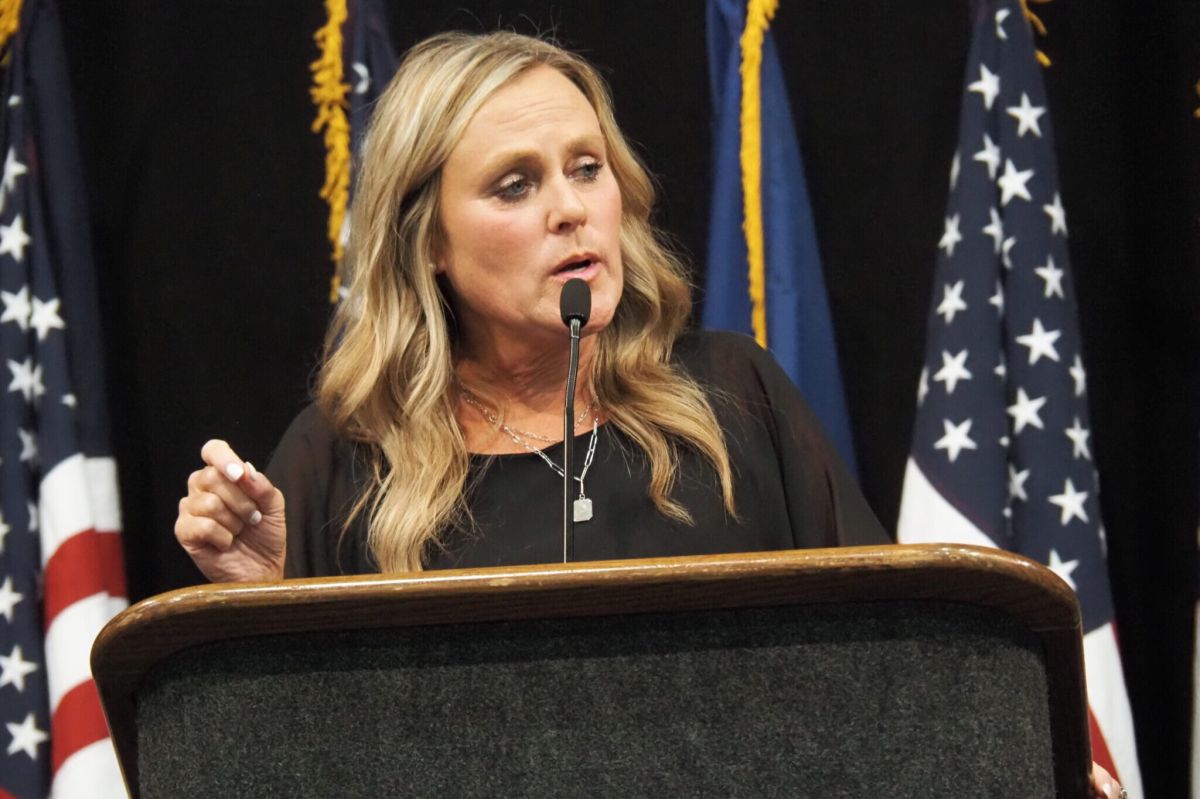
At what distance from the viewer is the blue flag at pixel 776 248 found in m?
2.26

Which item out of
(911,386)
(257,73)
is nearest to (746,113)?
(911,386)

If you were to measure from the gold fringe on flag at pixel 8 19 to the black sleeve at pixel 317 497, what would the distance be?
1.02 m

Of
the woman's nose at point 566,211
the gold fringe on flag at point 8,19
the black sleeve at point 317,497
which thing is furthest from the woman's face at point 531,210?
the gold fringe on flag at point 8,19

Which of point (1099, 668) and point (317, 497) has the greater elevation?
point (317, 497)

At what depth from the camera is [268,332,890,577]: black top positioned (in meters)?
1.65

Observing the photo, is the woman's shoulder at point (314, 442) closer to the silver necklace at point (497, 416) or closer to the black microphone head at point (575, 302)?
the silver necklace at point (497, 416)

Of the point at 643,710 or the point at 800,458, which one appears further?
the point at 800,458

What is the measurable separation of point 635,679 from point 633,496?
2.68ft

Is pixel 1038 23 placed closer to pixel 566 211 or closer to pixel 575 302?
pixel 566 211

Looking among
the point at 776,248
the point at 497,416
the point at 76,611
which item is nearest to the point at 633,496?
the point at 497,416

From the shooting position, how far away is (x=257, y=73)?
239 centimetres

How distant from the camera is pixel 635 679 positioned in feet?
2.85

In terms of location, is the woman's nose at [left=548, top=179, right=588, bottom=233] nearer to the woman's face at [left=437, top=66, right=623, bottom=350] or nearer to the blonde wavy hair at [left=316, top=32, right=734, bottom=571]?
the woman's face at [left=437, top=66, right=623, bottom=350]

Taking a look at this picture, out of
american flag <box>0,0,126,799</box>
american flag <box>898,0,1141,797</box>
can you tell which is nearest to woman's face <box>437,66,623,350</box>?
american flag <box>898,0,1141,797</box>
